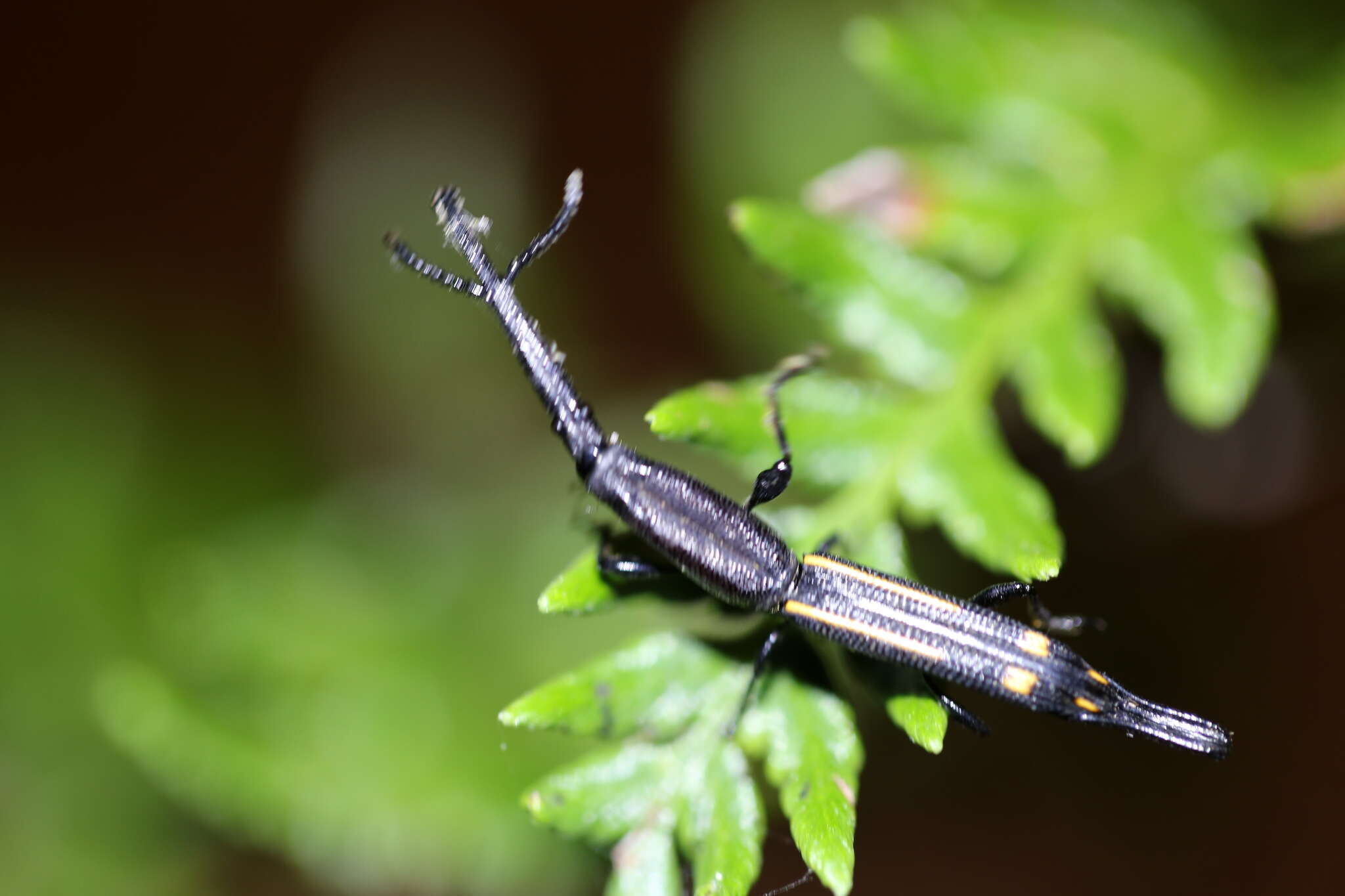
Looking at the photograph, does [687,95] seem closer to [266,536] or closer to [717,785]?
[266,536]

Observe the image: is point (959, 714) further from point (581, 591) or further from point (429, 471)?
point (429, 471)

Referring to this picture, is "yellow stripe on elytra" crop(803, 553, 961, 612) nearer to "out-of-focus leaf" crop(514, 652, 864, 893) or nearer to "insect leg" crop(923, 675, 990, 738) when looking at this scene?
"insect leg" crop(923, 675, 990, 738)

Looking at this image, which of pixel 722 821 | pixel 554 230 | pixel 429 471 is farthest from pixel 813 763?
pixel 429 471

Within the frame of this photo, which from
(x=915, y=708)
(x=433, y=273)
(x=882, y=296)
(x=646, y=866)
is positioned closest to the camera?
(x=646, y=866)

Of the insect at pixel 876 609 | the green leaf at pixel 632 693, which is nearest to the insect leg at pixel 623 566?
the insect at pixel 876 609

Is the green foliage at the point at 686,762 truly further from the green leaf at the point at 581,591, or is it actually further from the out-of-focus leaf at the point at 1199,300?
the out-of-focus leaf at the point at 1199,300

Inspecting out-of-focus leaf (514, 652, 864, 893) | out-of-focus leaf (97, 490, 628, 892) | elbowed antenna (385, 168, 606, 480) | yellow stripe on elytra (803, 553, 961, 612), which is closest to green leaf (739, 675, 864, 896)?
out-of-focus leaf (514, 652, 864, 893)
